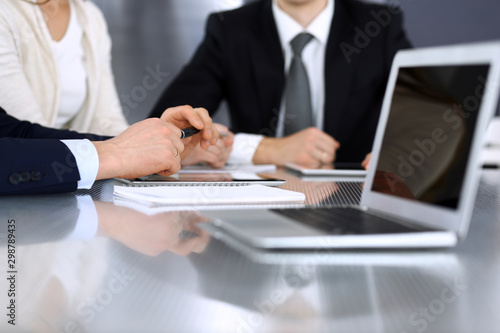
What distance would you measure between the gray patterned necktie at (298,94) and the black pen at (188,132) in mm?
854

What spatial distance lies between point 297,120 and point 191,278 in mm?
1686

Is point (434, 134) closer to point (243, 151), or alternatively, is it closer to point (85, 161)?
point (85, 161)

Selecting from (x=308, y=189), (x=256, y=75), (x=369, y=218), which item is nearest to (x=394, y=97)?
(x=369, y=218)

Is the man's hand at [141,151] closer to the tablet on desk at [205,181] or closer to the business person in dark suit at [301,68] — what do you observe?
the tablet on desk at [205,181]

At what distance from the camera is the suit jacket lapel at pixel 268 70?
6.98 feet

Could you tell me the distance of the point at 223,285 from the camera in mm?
447

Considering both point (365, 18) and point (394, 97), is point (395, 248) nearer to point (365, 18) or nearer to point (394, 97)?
point (394, 97)

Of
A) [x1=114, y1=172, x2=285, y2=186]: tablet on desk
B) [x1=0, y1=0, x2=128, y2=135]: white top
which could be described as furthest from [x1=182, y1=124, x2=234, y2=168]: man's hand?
[x1=0, y1=0, x2=128, y2=135]: white top

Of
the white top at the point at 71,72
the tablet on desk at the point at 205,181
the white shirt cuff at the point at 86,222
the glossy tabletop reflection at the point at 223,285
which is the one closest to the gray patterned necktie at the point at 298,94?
the white top at the point at 71,72

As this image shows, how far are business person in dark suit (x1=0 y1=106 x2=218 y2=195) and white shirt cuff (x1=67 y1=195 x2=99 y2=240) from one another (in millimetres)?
87

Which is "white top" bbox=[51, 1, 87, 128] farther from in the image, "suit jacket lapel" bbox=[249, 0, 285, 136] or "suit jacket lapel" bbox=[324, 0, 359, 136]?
"suit jacket lapel" bbox=[324, 0, 359, 136]

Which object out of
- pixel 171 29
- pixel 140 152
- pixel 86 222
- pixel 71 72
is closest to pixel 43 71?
pixel 71 72

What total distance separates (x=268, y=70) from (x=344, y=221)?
158 centimetres

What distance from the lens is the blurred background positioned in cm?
343
